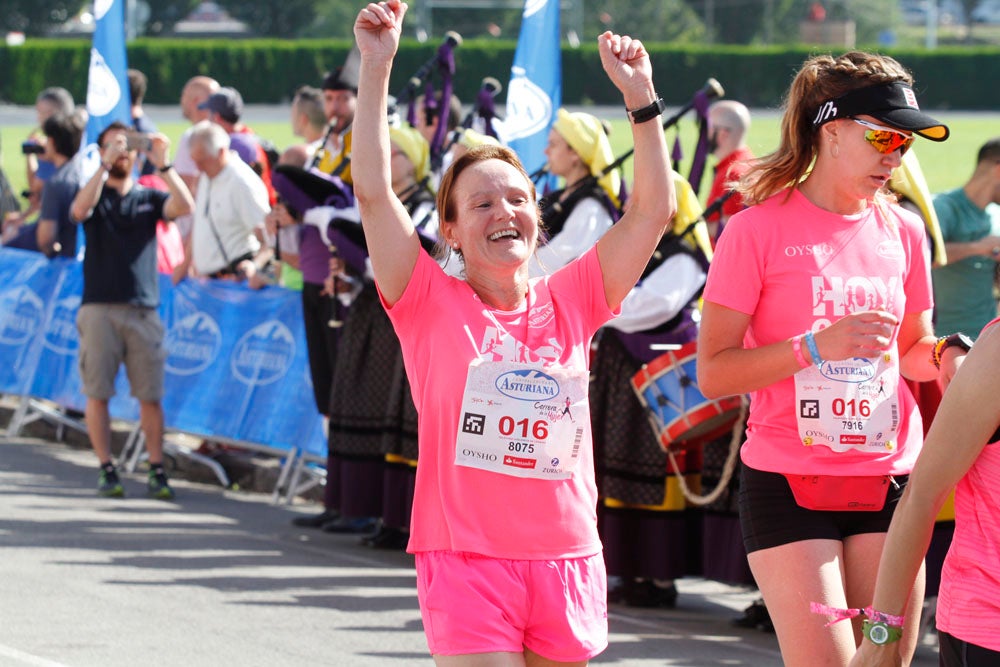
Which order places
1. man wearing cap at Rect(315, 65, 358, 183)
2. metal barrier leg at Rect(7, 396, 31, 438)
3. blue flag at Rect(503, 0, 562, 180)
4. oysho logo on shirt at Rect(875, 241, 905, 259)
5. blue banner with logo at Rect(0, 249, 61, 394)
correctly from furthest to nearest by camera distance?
1. metal barrier leg at Rect(7, 396, 31, 438)
2. blue banner with logo at Rect(0, 249, 61, 394)
3. man wearing cap at Rect(315, 65, 358, 183)
4. blue flag at Rect(503, 0, 562, 180)
5. oysho logo on shirt at Rect(875, 241, 905, 259)

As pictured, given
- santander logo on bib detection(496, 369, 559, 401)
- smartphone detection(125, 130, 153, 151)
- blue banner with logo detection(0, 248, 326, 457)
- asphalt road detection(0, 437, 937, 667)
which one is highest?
smartphone detection(125, 130, 153, 151)

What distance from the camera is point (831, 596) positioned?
3.85 metres

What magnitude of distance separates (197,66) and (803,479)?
186ft

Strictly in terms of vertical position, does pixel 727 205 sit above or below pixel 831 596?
above

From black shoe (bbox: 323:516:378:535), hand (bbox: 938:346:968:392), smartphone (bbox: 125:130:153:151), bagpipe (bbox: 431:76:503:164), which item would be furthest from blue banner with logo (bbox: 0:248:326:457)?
hand (bbox: 938:346:968:392)

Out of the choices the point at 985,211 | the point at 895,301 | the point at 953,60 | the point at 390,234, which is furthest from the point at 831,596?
the point at 953,60

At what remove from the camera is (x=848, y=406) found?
4012mm

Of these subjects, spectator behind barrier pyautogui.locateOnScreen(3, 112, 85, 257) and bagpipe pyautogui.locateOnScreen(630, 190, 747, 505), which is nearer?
bagpipe pyautogui.locateOnScreen(630, 190, 747, 505)

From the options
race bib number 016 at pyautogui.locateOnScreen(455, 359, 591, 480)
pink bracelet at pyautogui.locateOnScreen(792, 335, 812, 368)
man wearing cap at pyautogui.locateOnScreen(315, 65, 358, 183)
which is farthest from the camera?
man wearing cap at pyautogui.locateOnScreen(315, 65, 358, 183)

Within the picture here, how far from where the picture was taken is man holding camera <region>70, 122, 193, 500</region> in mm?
9430

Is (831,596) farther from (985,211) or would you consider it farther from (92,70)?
(92,70)

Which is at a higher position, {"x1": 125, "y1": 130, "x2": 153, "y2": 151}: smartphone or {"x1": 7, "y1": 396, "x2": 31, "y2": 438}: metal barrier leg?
{"x1": 125, "y1": 130, "x2": 153, "y2": 151}: smartphone

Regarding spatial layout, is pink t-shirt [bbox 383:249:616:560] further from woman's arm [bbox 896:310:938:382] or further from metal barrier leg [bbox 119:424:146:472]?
metal barrier leg [bbox 119:424:146:472]

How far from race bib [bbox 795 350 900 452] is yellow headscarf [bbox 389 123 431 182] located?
4.76 metres
